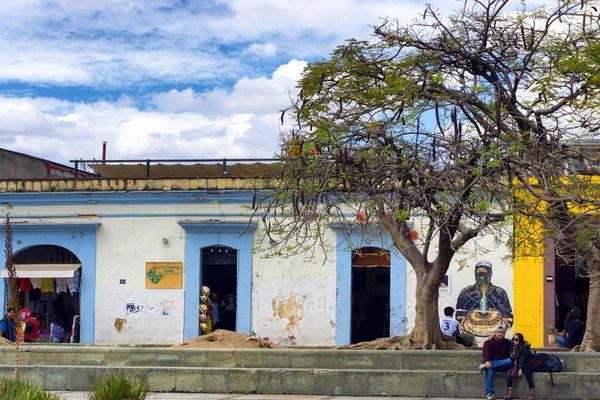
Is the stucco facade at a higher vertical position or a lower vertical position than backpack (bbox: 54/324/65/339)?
higher

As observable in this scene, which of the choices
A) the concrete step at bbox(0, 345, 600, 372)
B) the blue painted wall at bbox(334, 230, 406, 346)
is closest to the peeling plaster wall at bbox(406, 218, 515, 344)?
the blue painted wall at bbox(334, 230, 406, 346)

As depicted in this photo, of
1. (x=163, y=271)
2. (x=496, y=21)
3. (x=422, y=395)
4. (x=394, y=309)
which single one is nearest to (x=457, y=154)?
(x=496, y=21)

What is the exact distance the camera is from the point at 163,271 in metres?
21.5

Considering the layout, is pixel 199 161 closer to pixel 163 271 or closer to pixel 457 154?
pixel 163 271

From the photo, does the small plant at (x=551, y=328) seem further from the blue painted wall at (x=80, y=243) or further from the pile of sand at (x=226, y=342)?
the blue painted wall at (x=80, y=243)

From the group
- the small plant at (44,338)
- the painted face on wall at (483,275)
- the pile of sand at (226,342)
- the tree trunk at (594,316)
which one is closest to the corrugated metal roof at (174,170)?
the small plant at (44,338)

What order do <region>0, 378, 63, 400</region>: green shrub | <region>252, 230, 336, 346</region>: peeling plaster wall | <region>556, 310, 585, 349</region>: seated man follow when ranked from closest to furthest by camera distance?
<region>0, 378, 63, 400</region>: green shrub → <region>556, 310, 585, 349</region>: seated man → <region>252, 230, 336, 346</region>: peeling plaster wall

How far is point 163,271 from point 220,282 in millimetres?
1476

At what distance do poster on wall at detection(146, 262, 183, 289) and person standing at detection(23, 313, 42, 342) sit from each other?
2683 millimetres

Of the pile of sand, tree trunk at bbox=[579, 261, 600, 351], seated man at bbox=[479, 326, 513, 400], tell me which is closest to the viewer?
seated man at bbox=[479, 326, 513, 400]

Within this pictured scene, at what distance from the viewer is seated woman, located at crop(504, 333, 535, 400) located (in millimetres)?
12883

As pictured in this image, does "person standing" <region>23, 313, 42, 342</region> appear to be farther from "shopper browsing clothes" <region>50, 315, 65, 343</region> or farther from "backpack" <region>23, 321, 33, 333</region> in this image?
"shopper browsing clothes" <region>50, 315, 65, 343</region>

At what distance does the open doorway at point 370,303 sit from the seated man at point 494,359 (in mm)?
8484

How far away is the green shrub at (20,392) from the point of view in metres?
8.93
